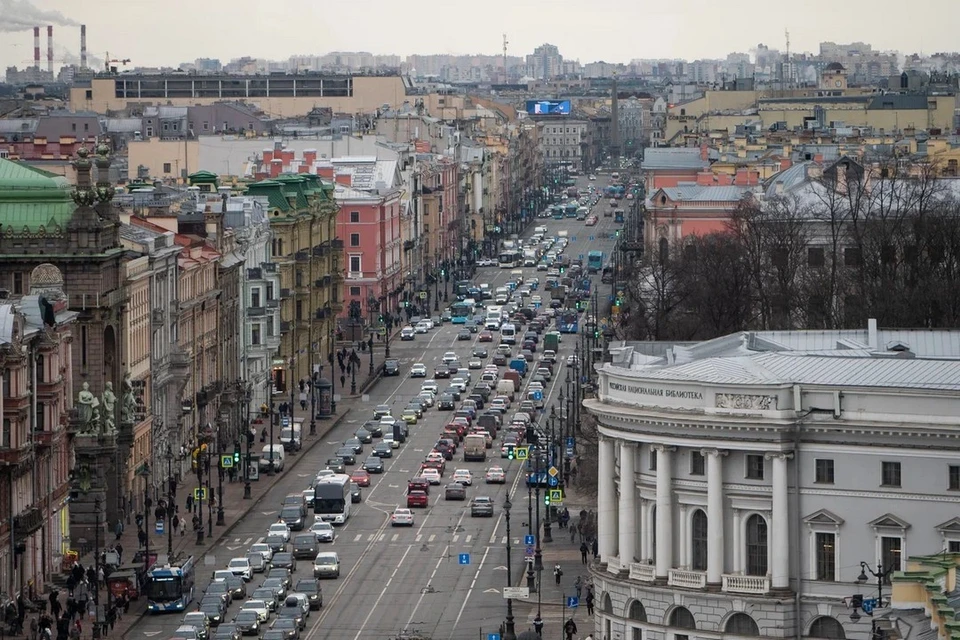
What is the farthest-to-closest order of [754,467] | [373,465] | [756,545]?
[373,465], [754,467], [756,545]

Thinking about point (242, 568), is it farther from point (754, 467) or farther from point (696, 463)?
point (754, 467)

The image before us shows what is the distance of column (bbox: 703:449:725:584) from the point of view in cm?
7788

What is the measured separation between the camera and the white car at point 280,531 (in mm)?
106081

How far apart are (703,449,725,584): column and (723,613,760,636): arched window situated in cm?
102

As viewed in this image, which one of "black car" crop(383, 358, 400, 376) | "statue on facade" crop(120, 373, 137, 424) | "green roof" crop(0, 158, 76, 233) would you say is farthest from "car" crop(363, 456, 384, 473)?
"black car" crop(383, 358, 400, 376)

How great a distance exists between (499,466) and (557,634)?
39.1 metres

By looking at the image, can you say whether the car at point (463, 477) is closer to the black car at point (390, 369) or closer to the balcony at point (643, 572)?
the black car at point (390, 369)

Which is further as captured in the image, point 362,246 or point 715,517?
point 362,246

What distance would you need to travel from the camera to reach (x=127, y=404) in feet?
365

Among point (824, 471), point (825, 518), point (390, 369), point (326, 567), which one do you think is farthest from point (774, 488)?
point (390, 369)

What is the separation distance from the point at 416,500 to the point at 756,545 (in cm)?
3994

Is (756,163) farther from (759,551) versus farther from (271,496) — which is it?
(759,551)

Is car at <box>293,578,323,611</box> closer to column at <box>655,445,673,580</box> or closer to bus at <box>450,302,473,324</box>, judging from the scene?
column at <box>655,445,673,580</box>

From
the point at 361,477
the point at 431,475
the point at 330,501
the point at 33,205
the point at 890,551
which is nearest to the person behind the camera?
the point at 890,551
